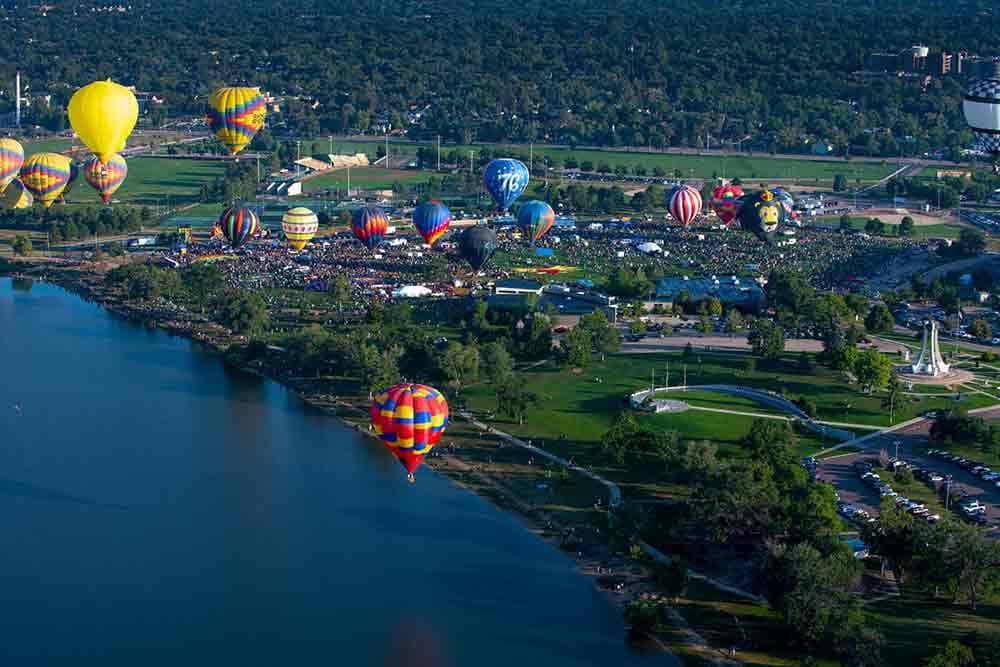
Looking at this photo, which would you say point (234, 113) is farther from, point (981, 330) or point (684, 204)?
point (981, 330)

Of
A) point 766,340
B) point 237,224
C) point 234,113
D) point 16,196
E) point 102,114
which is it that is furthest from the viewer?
point 16,196

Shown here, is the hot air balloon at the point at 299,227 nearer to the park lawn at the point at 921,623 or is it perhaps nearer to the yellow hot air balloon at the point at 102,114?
the yellow hot air balloon at the point at 102,114

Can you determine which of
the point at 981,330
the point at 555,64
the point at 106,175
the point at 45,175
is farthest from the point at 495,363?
the point at 555,64

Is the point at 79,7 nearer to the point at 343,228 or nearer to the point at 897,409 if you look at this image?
the point at 343,228

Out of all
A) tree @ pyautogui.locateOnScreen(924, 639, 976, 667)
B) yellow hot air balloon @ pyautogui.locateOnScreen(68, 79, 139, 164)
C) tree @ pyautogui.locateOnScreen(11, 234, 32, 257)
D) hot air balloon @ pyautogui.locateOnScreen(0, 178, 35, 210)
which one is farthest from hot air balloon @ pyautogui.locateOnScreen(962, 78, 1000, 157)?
hot air balloon @ pyautogui.locateOnScreen(0, 178, 35, 210)

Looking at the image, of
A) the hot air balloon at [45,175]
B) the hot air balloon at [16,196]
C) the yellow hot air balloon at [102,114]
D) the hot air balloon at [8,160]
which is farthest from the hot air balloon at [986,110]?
the hot air balloon at [16,196]

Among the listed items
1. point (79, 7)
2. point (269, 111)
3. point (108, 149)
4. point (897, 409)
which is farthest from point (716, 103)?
point (79, 7)
